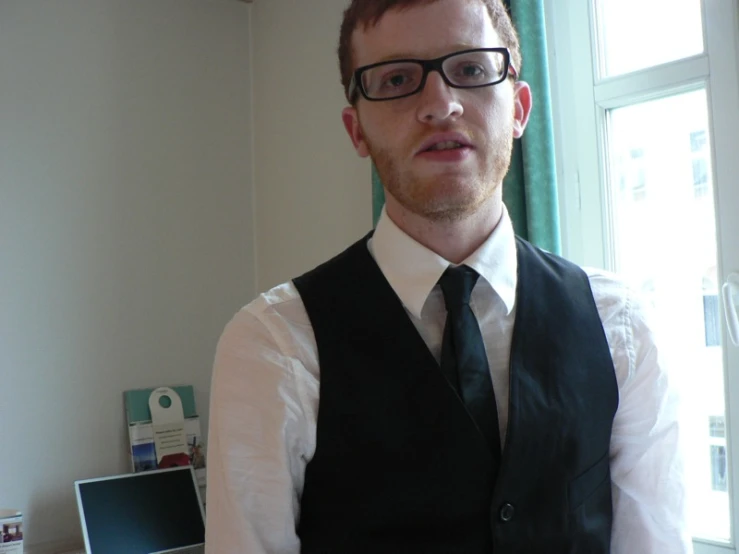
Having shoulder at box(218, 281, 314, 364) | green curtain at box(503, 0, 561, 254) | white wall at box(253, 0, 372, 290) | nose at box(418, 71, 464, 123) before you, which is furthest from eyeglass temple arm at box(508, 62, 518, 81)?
white wall at box(253, 0, 372, 290)

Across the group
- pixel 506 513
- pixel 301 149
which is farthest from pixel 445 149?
pixel 301 149

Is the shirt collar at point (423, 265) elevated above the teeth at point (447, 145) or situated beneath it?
situated beneath

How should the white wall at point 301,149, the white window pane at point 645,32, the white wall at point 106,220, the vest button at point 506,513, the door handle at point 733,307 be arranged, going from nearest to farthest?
the vest button at point 506,513, the door handle at point 733,307, the white window pane at point 645,32, the white wall at point 106,220, the white wall at point 301,149

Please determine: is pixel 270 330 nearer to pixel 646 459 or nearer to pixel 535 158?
pixel 646 459

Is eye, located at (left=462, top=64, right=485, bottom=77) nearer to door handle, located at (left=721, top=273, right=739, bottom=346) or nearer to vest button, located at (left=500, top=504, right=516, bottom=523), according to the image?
vest button, located at (left=500, top=504, right=516, bottom=523)

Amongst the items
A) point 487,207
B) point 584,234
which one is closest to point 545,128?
point 584,234

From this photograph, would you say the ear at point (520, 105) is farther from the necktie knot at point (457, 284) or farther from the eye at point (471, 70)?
the necktie knot at point (457, 284)

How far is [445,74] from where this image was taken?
38.2 inches

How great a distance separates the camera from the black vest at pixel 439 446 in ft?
2.89

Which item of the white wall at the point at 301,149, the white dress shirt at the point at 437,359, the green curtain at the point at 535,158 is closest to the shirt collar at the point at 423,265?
the white dress shirt at the point at 437,359

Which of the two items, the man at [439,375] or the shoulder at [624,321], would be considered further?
the shoulder at [624,321]

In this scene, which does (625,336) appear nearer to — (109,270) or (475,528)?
(475,528)

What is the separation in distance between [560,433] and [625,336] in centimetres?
20

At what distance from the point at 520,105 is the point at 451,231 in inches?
9.8
